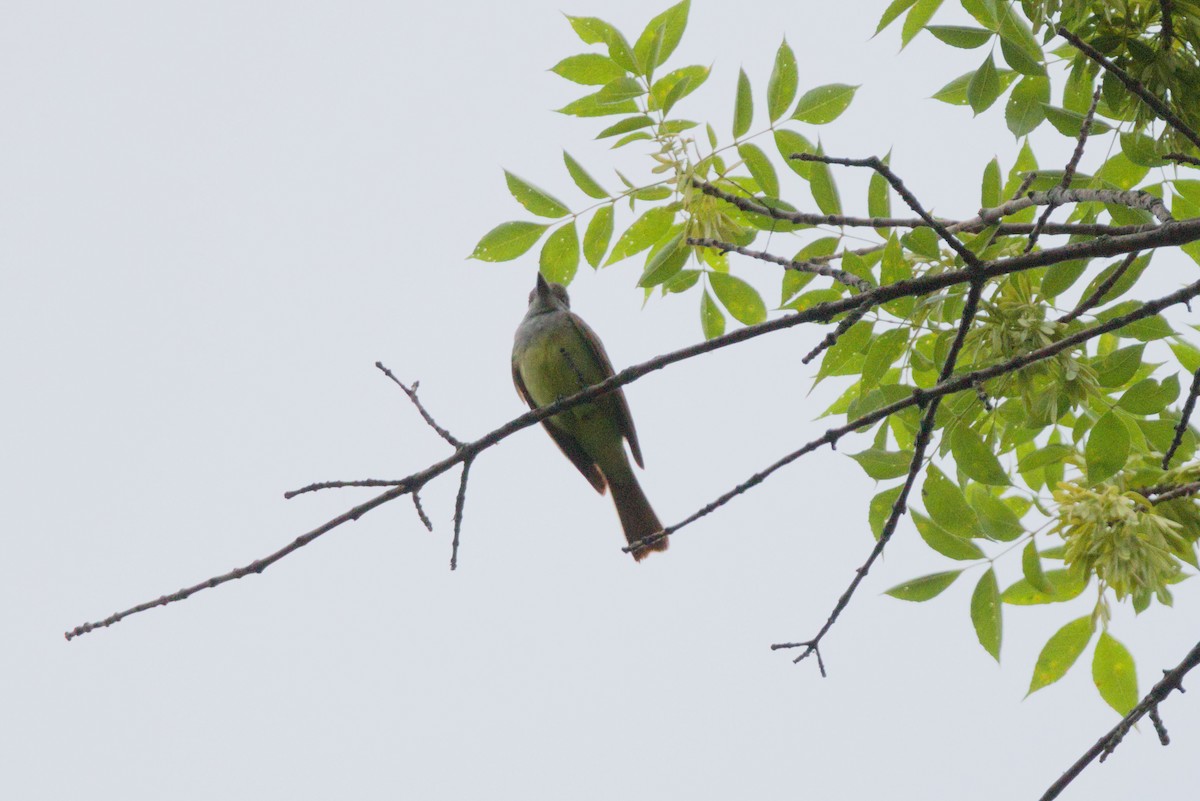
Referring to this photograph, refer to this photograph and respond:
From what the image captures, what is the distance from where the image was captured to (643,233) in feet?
13.0

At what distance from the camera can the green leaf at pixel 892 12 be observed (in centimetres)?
358

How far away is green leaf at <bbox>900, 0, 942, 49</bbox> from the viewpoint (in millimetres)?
3689

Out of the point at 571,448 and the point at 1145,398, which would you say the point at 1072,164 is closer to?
the point at 1145,398

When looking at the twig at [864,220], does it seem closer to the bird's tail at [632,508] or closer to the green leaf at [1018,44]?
the green leaf at [1018,44]

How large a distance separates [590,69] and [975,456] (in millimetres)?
1861

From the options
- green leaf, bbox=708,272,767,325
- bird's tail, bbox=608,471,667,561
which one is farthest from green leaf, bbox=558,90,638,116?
bird's tail, bbox=608,471,667,561

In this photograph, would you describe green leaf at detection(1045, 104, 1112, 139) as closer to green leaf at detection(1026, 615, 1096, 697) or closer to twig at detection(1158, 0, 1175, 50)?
twig at detection(1158, 0, 1175, 50)

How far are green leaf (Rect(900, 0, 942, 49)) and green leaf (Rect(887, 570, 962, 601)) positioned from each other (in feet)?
5.84

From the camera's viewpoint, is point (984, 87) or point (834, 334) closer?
point (834, 334)

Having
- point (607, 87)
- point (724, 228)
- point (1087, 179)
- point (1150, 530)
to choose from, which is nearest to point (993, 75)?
point (1087, 179)

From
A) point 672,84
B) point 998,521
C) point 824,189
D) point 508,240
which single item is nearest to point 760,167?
point 824,189

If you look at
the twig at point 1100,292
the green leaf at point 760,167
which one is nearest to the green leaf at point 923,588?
the twig at point 1100,292

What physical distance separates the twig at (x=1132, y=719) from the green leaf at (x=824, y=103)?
206 cm

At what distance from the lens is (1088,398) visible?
3268 mm
